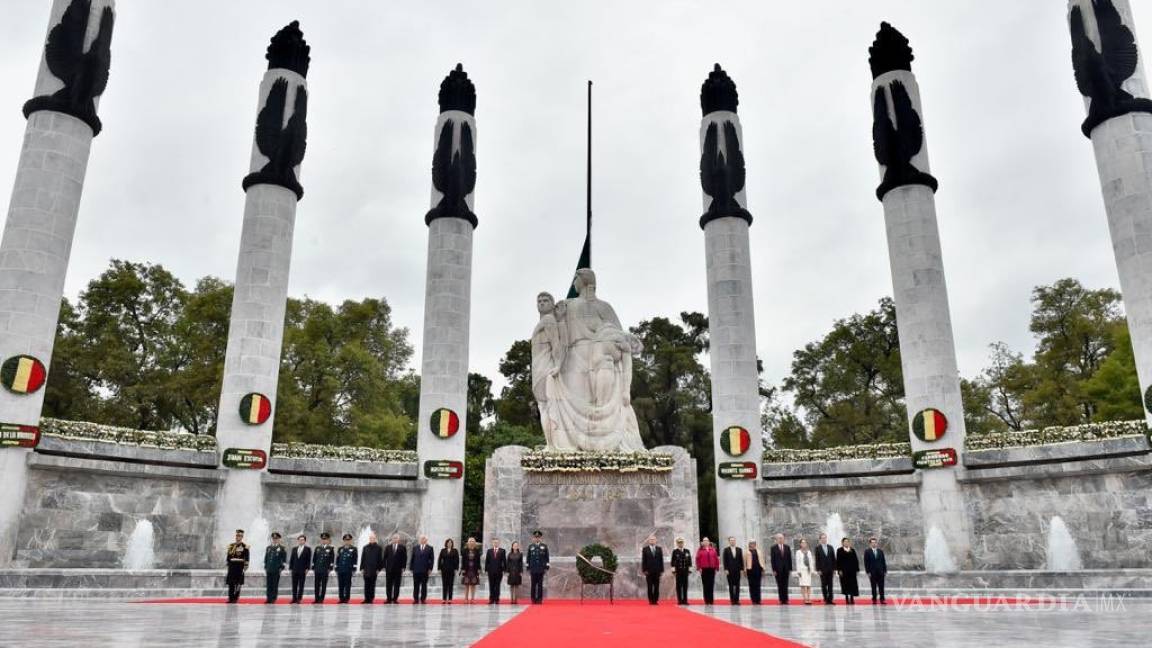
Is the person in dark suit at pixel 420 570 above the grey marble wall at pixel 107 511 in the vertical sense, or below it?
below

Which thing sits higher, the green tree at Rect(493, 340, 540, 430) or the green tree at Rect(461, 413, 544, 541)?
the green tree at Rect(493, 340, 540, 430)

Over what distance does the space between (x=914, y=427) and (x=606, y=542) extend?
12241mm

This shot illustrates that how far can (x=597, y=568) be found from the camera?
15.6 m

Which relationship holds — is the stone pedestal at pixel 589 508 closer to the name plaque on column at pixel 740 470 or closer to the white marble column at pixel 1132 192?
the name plaque on column at pixel 740 470

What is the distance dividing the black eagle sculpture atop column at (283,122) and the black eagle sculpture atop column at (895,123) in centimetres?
2168

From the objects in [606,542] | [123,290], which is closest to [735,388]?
[606,542]

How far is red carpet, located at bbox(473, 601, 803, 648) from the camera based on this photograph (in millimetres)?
7320

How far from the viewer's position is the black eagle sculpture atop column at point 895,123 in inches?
1076

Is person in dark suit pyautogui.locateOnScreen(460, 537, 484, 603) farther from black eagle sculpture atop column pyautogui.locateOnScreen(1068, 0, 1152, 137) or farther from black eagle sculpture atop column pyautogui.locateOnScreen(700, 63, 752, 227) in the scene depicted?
black eagle sculpture atop column pyautogui.locateOnScreen(1068, 0, 1152, 137)

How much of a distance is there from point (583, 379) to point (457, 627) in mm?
11774

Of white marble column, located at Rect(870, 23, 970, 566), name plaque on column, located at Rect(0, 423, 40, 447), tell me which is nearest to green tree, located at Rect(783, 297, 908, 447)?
white marble column, located at Rect(870, 23, 970, 566)

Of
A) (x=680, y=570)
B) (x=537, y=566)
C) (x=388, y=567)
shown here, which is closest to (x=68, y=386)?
(x=388, y=567)

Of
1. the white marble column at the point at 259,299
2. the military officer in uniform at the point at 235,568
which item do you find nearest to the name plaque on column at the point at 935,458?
the military officer in uniform at the point at 235,568

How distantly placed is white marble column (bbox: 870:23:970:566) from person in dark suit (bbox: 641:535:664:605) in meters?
12.6
